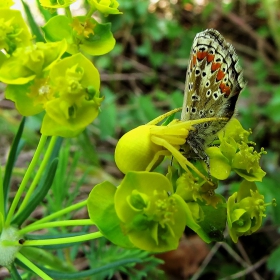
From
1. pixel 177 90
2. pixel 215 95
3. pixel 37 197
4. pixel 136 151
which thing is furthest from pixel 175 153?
pixel 177 90

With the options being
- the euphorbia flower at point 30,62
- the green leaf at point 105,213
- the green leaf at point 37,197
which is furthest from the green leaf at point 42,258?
the euphorbia flower at point 30,62

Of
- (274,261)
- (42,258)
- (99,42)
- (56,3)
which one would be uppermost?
(56,3)

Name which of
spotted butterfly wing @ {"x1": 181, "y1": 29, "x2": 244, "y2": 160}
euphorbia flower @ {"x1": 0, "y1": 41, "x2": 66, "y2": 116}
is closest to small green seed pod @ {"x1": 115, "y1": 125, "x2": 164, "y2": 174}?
spotted butterfly wing @ {"x1": 181, "y1": 29, "x2": 244, "y2": 160}

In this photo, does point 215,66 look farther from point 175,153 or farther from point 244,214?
point 244,214

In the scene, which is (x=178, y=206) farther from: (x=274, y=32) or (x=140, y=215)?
(x=274, y=32)

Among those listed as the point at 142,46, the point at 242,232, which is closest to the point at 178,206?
the point at 242,232

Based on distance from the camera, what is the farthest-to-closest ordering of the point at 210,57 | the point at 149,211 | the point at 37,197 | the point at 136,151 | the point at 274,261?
the point at 274,261 < the point at 37,197 < the point at 210,57 < the point at 136,151 < the point at 149,211

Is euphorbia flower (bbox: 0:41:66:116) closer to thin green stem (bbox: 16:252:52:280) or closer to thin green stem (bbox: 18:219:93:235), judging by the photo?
thin green stem (bbox: 18:219:93:235)
